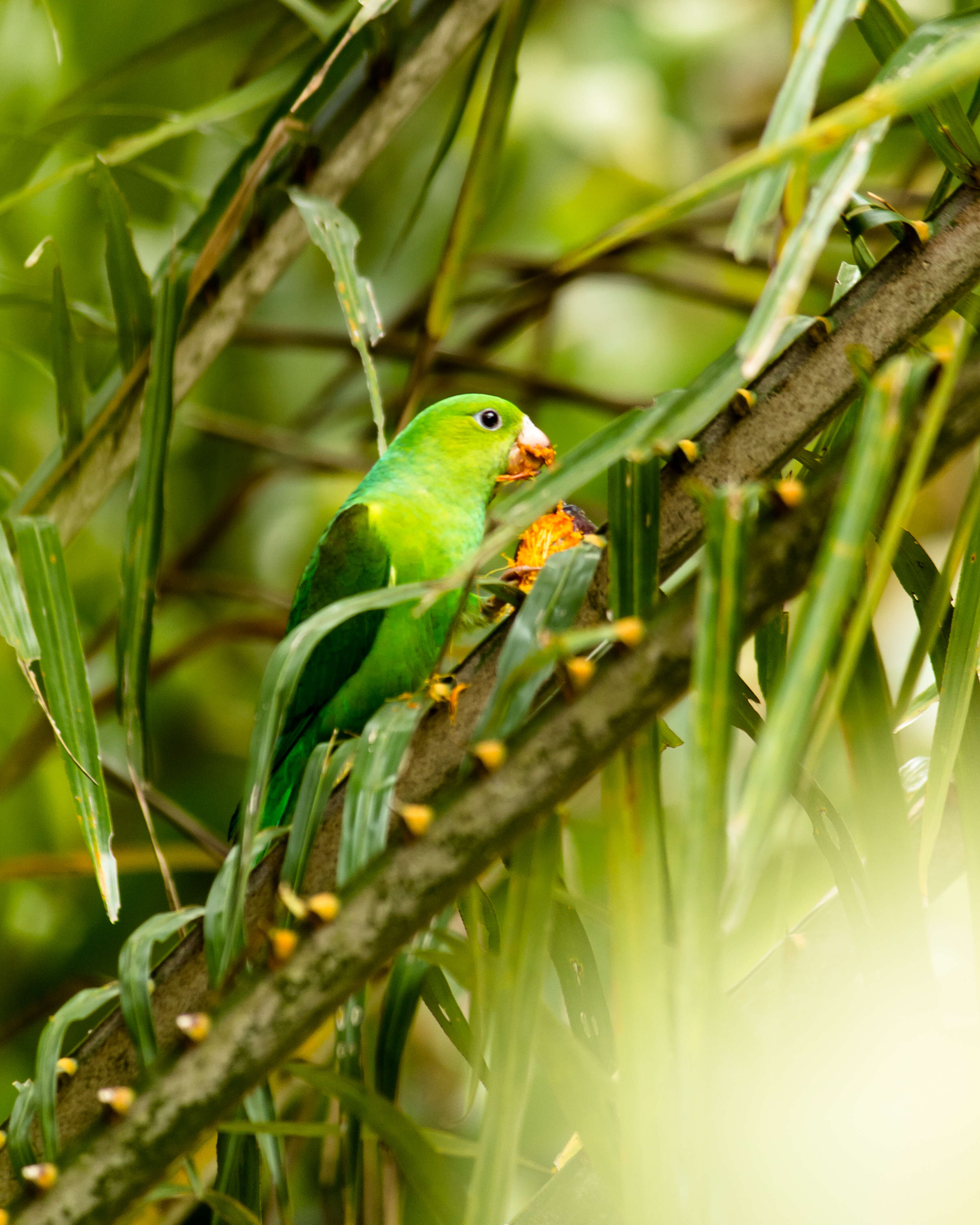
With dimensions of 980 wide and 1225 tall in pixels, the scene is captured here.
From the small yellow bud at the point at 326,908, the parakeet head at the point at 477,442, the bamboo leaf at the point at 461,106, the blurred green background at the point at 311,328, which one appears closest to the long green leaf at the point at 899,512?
the small yellow bud at the point at 326,908

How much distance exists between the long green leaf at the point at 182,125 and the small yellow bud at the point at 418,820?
23.6 inches

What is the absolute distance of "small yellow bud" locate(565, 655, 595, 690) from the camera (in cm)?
49

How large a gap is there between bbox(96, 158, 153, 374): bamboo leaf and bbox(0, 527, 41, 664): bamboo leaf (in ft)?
0.93

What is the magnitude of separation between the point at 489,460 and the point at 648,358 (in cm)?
104

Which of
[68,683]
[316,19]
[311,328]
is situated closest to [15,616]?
[68,683]

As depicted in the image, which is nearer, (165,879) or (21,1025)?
(165,879)

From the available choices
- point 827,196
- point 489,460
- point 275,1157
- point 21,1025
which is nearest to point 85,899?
point 21,1025

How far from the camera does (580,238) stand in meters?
2.19

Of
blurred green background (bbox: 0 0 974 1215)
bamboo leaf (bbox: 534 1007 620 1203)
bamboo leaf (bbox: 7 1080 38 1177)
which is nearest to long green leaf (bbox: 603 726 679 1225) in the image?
bamboo leaf (bbox: 534 1007 620 1203)

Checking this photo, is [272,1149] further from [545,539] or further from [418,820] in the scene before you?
[545,539]

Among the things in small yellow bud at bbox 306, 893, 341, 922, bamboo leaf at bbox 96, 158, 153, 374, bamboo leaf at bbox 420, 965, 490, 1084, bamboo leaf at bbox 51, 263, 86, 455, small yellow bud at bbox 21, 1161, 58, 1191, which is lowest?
small yellow bud at bbox 21, 1161, 58, 1191

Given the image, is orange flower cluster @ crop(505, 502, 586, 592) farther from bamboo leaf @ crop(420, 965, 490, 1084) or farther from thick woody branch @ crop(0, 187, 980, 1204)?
bamboo leaf @ crop(420, 965, 490, 1084)

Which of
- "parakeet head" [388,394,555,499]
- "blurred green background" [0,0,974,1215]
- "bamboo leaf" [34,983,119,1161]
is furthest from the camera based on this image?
"blurred green background" [0,0,974,1215]

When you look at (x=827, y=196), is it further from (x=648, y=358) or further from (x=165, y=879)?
(x=648, y=358)
